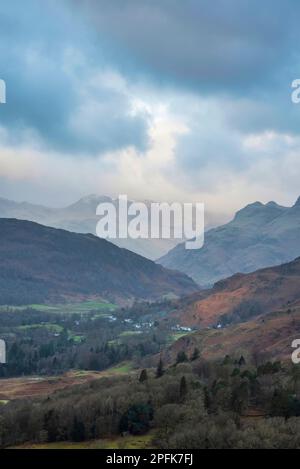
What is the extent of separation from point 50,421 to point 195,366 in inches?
1995

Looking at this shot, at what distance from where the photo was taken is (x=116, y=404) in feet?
327

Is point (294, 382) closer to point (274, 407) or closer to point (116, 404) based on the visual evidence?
point (274, 407)

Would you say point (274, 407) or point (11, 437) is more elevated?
point (274, 407)

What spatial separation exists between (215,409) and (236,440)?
834 inches

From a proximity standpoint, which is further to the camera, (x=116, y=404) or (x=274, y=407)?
(x=116, y=404)

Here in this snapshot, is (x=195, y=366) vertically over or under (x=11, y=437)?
over

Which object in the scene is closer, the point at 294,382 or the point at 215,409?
the point at 215,409

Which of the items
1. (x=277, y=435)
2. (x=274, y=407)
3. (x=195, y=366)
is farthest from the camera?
(x=195, y=366)
